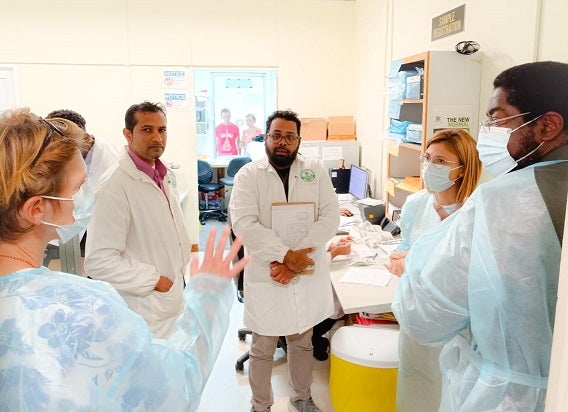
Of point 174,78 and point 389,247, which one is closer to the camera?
point 389,247

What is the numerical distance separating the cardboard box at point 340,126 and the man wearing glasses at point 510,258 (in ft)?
10.9

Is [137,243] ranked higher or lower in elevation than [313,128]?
lower

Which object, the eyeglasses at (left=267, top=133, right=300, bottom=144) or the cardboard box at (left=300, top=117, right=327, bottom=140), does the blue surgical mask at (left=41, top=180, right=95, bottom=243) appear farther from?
the cardboard box at (left=300, top=117, right=327, bottom=140)

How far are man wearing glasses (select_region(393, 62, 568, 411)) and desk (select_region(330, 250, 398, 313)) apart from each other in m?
0.84

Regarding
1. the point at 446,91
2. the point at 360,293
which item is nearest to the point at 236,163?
the point at 446,91

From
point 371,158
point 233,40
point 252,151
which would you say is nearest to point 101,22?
point 233,40

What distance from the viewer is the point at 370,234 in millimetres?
2947

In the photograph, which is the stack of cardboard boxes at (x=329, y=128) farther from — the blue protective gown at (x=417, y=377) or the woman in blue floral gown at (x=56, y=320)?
the woman in blue floral gown at (x=56, y=320)

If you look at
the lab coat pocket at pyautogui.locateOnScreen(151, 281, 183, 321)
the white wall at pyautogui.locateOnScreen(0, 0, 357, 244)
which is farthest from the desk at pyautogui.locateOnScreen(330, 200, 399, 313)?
the white wall at pyautogui.locateOnScreen(0, 0, 357, 244)

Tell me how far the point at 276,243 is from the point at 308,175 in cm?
40

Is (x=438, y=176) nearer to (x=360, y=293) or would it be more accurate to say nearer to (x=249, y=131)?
(x=360, y=293)

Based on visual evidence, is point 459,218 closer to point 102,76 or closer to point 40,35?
point 102,76

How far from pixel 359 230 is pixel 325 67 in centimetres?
228

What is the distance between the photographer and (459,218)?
43.6 inches
